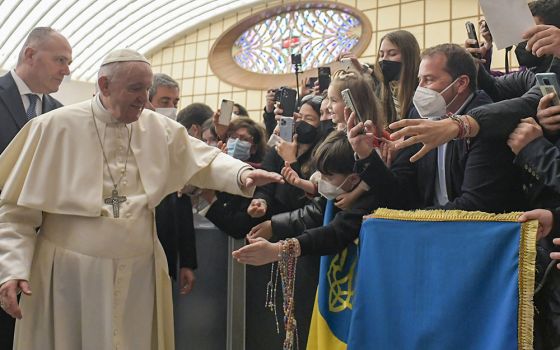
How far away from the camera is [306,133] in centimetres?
302

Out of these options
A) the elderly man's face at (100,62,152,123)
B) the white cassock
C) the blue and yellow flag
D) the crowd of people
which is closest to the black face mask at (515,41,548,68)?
the crowd of people

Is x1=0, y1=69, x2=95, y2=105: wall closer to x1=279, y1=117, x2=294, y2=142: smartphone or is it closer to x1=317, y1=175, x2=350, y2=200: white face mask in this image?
x1=279, y1=117, x2=294, y2=142: smartphone

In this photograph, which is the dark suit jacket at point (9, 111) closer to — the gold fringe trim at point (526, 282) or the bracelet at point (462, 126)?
the bracelet at point (462, 126)

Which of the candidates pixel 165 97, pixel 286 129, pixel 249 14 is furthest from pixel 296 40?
pixel 286 129

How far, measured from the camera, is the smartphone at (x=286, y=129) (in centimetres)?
291

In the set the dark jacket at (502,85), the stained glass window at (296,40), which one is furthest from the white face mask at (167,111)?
the stained glass window at (296,40)

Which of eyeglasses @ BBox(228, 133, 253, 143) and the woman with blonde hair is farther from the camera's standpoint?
eyeglasses @ BBox(228, 133, 253, 143)

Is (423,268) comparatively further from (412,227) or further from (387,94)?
(387,94)

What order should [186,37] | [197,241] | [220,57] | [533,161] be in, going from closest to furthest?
[533,161] < [197,241] < [220,57] < [186,37]

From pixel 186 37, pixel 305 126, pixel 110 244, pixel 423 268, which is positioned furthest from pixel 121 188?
pixel 186 37

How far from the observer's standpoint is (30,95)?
3.17 metres

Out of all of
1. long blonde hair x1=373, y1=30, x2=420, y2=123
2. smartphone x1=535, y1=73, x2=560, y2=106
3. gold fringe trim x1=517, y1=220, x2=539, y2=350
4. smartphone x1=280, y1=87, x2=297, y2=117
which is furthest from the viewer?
smartphone x1=280, y1=87, x2=297, y2=117

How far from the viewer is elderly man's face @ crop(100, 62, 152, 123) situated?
2.30m

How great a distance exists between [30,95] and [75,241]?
1321 millimetres
